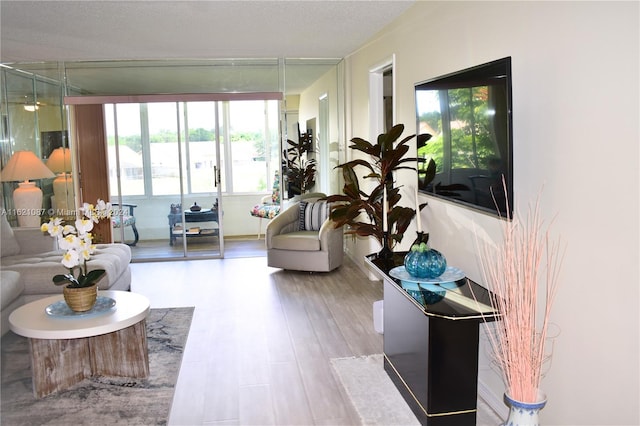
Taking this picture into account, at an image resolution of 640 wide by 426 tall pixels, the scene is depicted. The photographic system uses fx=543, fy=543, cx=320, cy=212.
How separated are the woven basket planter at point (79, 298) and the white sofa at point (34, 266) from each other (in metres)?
1.08

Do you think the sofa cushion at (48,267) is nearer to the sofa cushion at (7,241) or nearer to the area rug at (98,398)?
the sofa cushion at (7,241)

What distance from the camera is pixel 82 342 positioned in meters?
3.54

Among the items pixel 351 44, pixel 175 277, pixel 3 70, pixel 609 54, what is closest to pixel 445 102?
pixel 609 54

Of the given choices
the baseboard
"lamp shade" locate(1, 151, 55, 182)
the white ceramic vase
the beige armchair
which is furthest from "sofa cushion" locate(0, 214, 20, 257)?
the white ceramic vase

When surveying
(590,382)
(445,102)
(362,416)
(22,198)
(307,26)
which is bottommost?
(362,416)

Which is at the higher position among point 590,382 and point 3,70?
point 3,70

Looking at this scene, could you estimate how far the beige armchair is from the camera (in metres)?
6.05

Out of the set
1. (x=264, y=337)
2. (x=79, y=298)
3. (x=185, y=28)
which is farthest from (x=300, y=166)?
(x=79, y=298)

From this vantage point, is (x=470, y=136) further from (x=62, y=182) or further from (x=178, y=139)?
(x=62, y=182)

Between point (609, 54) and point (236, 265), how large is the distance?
5.40 meters

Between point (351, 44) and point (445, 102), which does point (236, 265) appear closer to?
point (351, 44)

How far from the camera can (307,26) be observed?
497 centimetres

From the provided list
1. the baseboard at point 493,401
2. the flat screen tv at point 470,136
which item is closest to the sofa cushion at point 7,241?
the flat screen tv at point 470,136

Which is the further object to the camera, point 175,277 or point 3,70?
point 3,70
